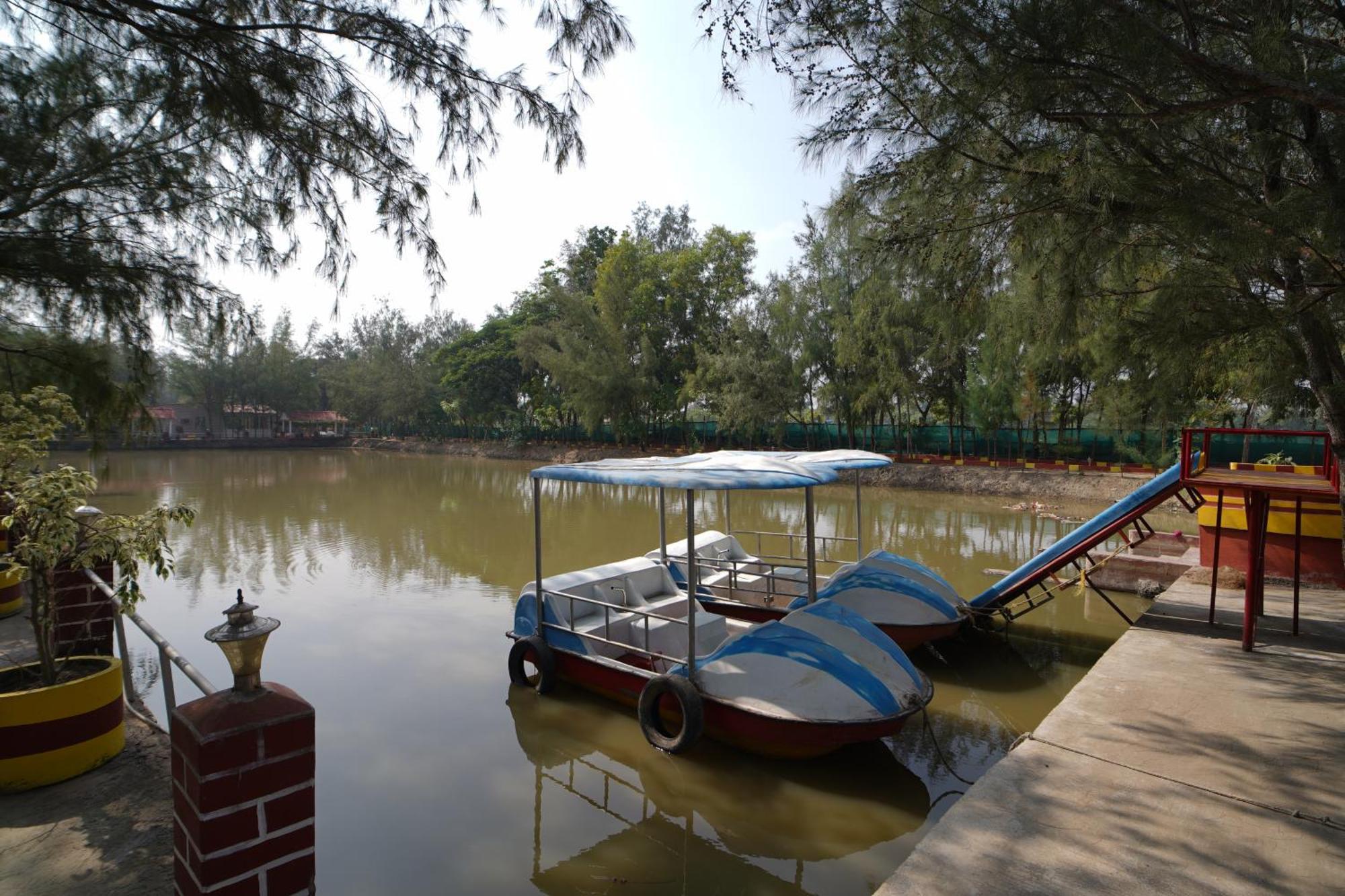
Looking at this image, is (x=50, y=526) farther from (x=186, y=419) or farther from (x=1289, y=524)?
(x=186, y=419)

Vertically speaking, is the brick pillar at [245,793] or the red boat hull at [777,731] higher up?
the brick pillar at [245,793]

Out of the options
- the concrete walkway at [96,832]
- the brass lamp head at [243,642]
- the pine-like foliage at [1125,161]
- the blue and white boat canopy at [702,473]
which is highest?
the pine-like foliage at [1125,161]

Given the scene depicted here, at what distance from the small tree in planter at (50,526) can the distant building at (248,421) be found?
2290 inches

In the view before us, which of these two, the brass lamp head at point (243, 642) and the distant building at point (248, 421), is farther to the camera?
the distant building at point (248, 421)

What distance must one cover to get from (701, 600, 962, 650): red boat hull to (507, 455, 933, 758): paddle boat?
916mm

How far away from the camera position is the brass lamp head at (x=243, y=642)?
7.93ft

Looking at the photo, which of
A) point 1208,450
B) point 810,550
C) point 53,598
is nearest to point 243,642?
point 53,598

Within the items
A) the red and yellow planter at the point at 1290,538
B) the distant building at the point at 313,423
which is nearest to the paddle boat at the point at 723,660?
the red and yellow planter at the point at 1290,538

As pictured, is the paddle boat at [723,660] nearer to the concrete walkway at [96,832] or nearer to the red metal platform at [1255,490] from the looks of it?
the red metal platform at [1255,490]

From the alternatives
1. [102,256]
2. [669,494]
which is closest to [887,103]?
[102,256]

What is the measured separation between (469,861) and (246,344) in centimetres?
364

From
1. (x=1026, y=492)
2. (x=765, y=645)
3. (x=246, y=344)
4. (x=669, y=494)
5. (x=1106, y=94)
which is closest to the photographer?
(x=1106, y=94)

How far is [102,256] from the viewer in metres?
4.13

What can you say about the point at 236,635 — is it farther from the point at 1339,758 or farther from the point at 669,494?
the point at 669,494
